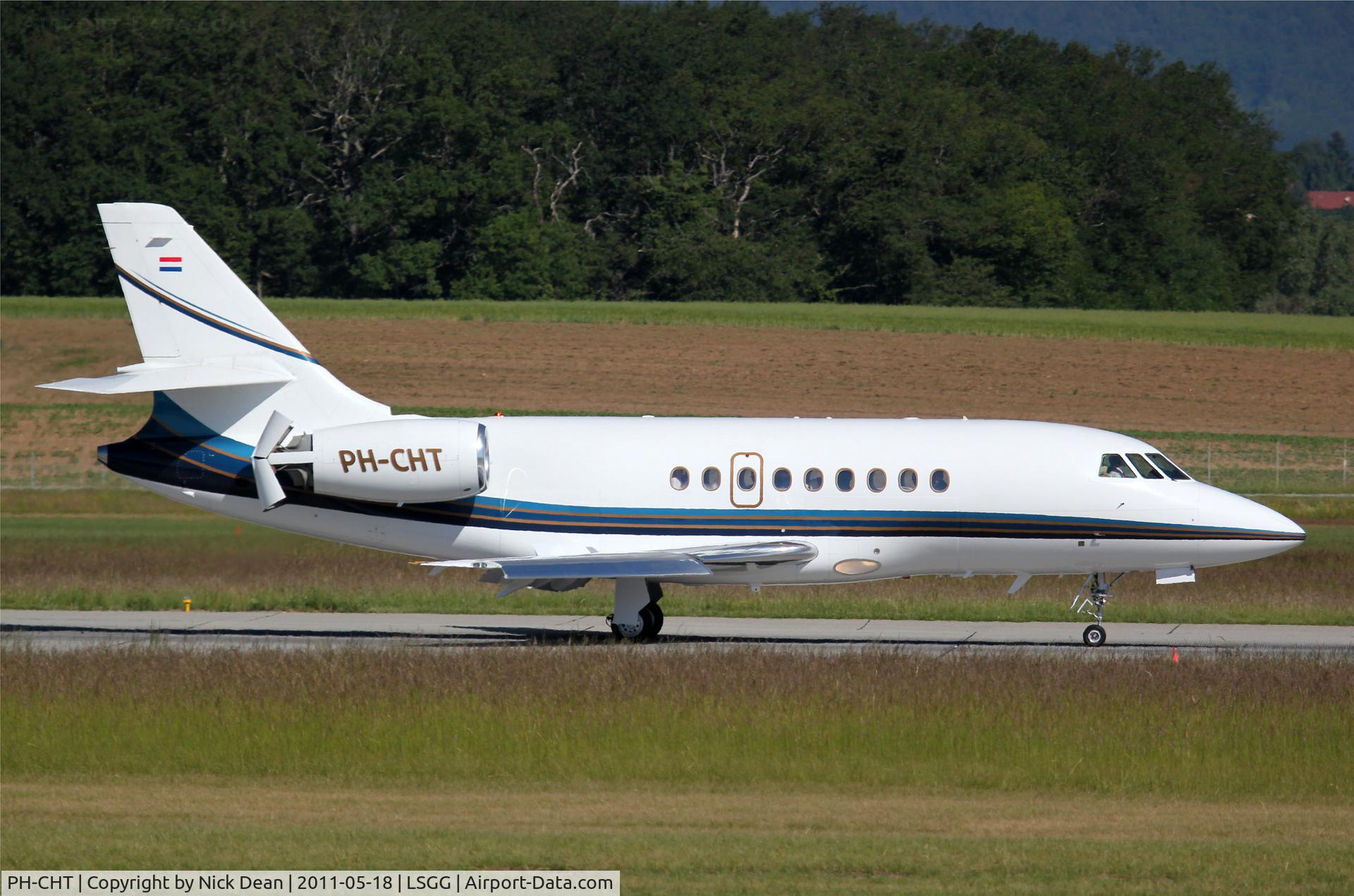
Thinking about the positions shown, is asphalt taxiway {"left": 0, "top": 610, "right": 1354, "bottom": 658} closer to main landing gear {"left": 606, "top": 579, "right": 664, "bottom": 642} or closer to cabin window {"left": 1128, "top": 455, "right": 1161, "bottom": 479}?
main landing gear {"left": 606, "top": 579, "right": 664, "bottom": 642}

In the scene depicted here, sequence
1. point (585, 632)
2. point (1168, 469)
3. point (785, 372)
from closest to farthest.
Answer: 1. point (1168, 469)
2. point (585, 632)
3. point (785, 372)

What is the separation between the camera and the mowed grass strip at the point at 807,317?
231 feet

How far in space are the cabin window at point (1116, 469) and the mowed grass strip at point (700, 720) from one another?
4.12m

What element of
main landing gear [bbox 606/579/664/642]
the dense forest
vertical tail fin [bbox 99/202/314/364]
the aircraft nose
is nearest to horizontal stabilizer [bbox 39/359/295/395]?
vertical tail fin [bbox 99/202/314/364]

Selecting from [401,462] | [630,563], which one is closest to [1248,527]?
[630,563]

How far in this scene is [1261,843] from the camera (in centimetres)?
1263

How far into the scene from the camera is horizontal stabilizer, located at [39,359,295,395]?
23.1 meters

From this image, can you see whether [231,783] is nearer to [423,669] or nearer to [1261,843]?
[423,669]

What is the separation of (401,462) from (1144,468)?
10.3m

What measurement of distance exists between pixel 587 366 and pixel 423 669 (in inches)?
1774

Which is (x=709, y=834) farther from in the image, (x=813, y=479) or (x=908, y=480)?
(x=908, y=480)

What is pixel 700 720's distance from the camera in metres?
16.8

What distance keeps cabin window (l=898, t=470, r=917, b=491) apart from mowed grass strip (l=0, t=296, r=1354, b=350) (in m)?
46.7

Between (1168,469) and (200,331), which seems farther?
(200,331)
